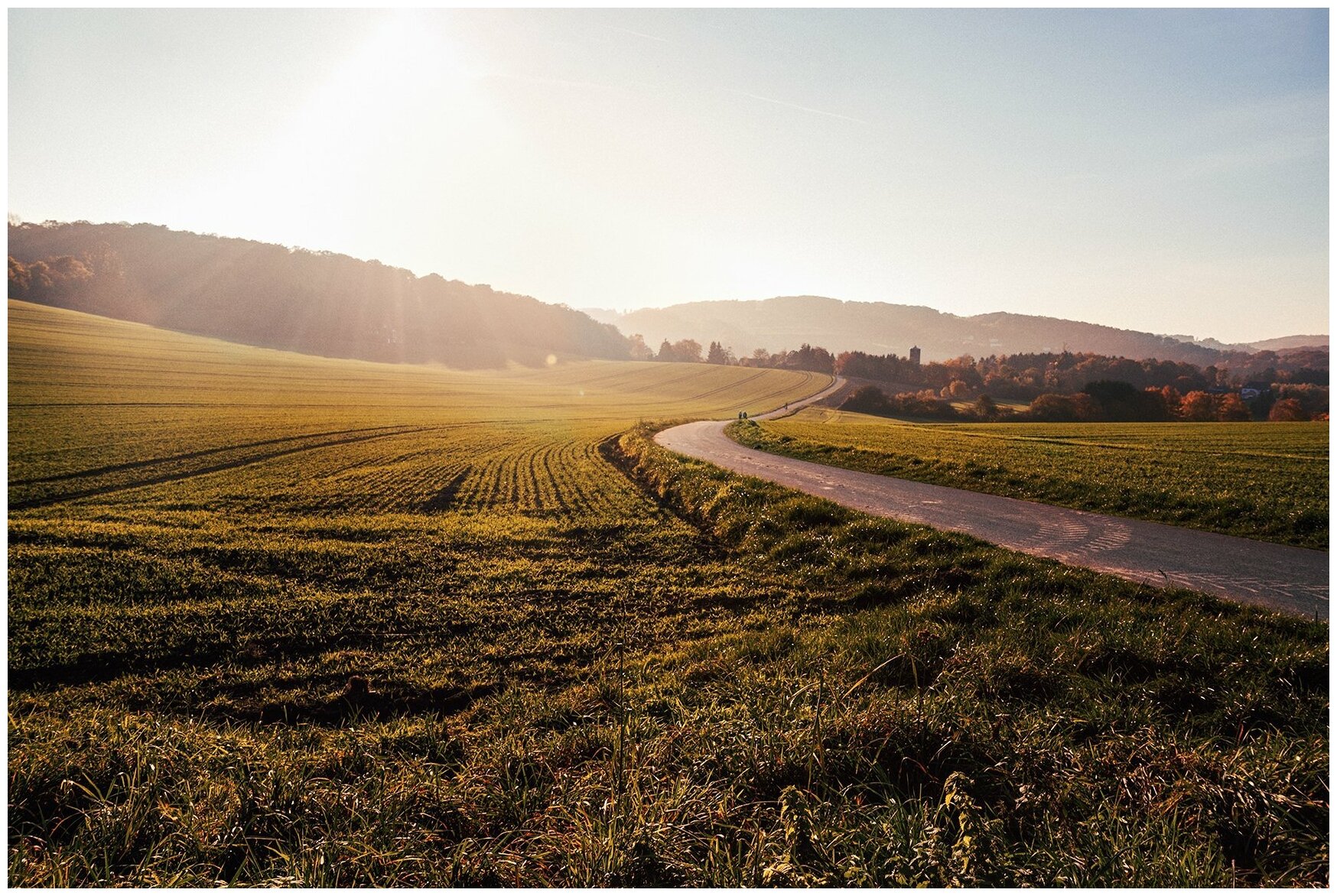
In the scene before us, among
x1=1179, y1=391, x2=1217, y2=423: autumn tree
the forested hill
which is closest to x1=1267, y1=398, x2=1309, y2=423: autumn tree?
x1=1179, y1=391, x2=1217, y2=423: autumn tree

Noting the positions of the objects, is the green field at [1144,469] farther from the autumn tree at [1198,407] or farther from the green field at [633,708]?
the autumn tree at [1198,407]

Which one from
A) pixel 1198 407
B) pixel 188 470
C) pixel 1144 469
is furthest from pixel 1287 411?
pixel 188 470

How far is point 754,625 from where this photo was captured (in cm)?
801

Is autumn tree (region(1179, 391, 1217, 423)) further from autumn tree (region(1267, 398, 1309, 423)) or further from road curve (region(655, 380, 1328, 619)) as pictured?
road curve (region(655, 380, 1328, 619))

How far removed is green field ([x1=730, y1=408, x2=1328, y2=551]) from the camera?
11305 mm

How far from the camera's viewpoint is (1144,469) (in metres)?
17.9

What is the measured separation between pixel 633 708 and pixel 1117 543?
975cm

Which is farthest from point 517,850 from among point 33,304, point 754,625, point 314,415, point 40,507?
point 33,304

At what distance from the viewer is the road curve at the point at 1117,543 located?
7676 mm

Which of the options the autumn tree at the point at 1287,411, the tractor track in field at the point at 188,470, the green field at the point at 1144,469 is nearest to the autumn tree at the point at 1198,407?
the autumn tree at the point at 1287,411

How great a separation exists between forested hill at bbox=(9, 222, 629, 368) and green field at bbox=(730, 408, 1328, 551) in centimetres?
9904

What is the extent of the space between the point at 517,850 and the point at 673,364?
12116 centimetres

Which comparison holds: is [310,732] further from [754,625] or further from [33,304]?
[33,304]

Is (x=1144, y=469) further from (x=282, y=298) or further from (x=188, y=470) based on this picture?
(x=282, y=298)
